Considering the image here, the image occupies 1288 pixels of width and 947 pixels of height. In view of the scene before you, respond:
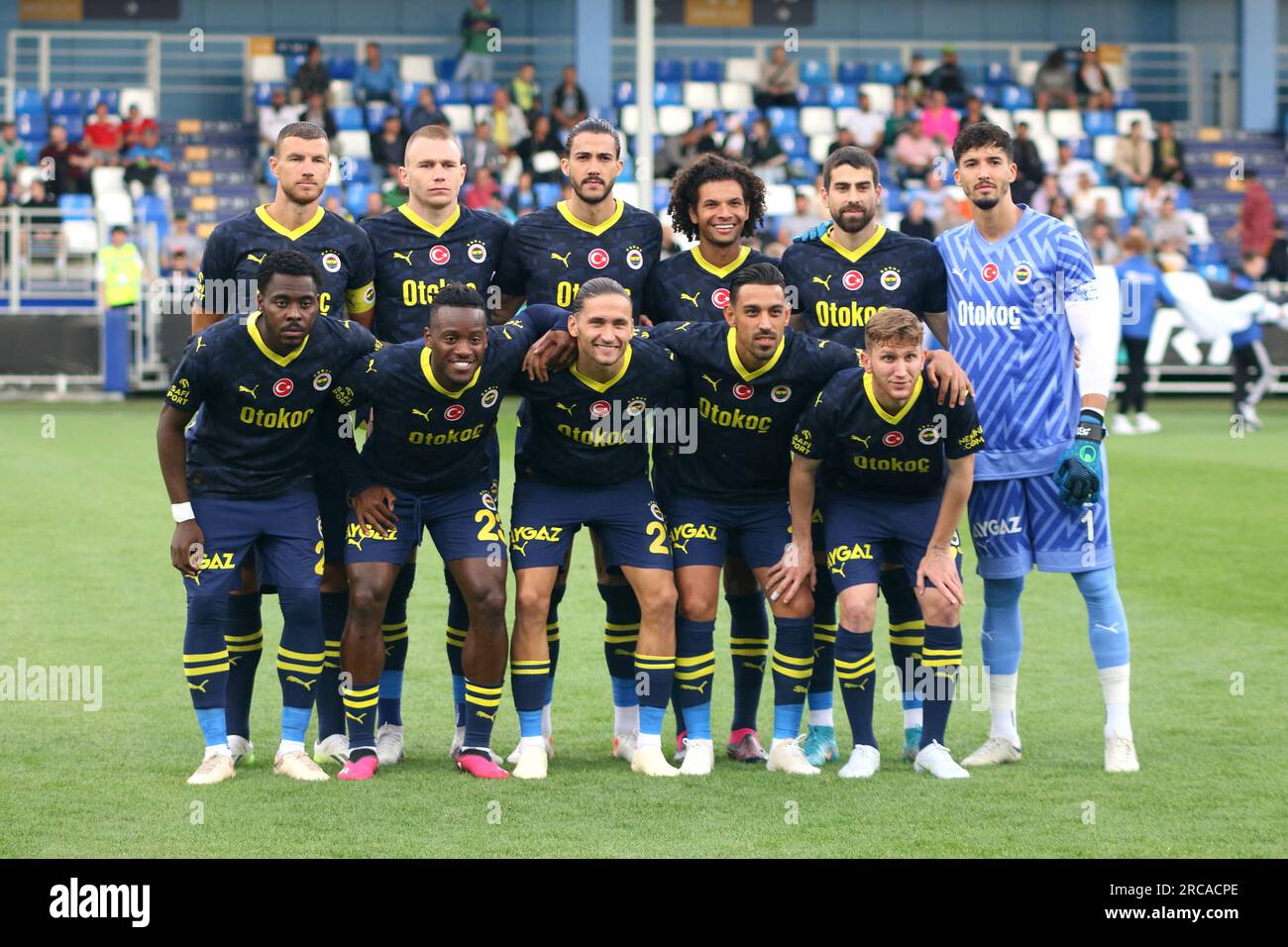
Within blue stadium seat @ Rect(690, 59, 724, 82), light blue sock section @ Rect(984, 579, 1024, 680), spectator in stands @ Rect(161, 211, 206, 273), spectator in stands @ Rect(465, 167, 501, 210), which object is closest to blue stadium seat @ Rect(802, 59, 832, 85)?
blue stadium seat @ Rect(690, 59, 724, 82)

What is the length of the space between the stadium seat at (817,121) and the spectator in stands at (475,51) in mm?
4721

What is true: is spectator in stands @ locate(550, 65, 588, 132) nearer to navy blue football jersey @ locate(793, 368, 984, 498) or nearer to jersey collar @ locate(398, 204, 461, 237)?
jersey collar @ locate(398, 204, 461, 237)

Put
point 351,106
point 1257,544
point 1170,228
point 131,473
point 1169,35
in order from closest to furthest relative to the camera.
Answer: point 1257,544, point 131,473, point 1170,228, point 351,106, point 1169,35

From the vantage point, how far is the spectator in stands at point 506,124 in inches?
982

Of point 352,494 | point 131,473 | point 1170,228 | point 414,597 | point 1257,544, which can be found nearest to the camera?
point 352,494

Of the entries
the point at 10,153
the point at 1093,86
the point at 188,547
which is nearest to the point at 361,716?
the point at 188,547

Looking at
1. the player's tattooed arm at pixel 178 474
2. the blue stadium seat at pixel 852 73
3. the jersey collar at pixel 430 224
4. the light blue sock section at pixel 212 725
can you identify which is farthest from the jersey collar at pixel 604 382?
the blue stadium seat at pixel 852 73

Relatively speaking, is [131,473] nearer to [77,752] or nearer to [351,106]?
[77,752]

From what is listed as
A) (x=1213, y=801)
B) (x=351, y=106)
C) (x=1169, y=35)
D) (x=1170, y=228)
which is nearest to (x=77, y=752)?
(x=1213, y=801)

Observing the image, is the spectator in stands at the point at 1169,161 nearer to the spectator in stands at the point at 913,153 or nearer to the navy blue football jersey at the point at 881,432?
the spectator in stands at the point at 913,153

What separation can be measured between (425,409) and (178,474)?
85 centimetres

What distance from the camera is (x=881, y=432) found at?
6148mm
